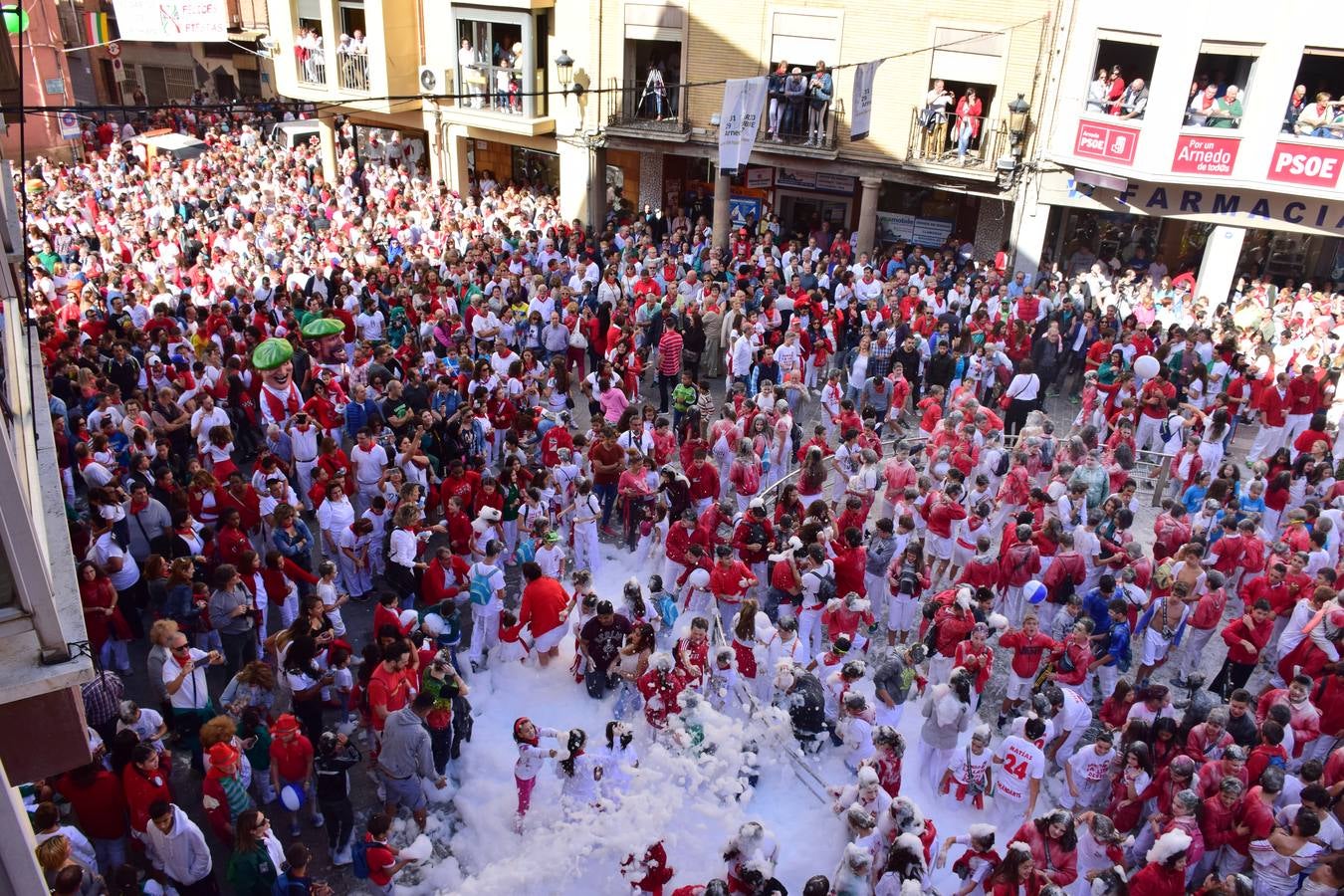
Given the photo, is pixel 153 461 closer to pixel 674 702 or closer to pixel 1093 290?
pixel 674 702

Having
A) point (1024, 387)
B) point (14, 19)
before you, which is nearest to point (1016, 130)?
point (1024, 387)

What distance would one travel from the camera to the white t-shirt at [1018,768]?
7531 mm

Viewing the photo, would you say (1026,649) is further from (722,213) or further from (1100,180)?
(722,213)

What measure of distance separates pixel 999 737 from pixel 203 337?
38.4 feet

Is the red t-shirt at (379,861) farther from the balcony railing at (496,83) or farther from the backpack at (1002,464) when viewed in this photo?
the balcony railing at (496,83)

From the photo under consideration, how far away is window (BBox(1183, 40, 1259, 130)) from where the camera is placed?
17812 mm

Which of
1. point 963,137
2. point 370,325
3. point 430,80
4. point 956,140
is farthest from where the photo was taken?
point 430,80

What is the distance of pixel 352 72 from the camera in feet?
85.7

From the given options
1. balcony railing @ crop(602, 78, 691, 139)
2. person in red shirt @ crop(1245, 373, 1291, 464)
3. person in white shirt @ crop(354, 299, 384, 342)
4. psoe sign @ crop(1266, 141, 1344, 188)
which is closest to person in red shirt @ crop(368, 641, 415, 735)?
person in white shirt @ crop(354, 299, 384, 342)

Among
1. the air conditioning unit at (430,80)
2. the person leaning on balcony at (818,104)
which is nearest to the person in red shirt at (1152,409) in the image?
the person leaning on balcony at (818,104)

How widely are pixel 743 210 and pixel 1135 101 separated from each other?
373 inches

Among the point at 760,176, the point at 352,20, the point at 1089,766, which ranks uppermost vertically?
the point at 352,20

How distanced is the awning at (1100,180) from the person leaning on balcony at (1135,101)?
3.70 feet

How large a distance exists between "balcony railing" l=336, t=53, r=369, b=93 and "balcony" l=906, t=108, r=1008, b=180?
1436 centimetres
